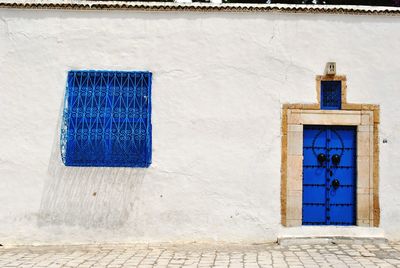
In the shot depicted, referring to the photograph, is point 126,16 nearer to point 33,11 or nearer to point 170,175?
point 33,11

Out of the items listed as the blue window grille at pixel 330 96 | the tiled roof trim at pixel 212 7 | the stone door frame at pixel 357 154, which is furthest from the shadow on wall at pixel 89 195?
the blue window grille at pixel 330 96

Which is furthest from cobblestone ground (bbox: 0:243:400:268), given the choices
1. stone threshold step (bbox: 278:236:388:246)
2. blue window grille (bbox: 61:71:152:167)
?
blue window grille (bbox: 61:71:152:167)

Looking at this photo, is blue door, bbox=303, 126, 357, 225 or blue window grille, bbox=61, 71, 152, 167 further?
blue door, bbox=303, 126, 357, 225

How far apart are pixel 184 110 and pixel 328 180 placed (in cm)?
223

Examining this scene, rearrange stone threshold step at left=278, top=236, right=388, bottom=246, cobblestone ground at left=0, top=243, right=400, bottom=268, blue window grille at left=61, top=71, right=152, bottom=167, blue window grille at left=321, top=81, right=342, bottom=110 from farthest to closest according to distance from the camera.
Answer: blue window grille at left=321, top=81, right=342, bottom=110, blue window grille at left=61, top=71, right=152, bottom=167, stone threshold step at left=278, top=236, right=388, bottom=246, cobblestone ground at left=0, top=243, right=400, bottom=268

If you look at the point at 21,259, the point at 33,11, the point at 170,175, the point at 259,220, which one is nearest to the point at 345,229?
the point at 259,220

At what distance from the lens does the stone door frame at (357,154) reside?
6641 millimetres

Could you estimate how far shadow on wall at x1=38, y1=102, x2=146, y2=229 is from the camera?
661 centimetres

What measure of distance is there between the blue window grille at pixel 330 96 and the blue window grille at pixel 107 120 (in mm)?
2418

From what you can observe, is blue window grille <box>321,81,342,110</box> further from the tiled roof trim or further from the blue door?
the tiled roof trim

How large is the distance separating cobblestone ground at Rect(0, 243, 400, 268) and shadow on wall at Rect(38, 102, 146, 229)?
373 mm

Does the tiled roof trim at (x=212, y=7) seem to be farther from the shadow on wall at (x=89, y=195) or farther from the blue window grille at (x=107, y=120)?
the shadow on wall at (x=89, y=195)

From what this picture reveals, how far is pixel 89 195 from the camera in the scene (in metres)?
6.61

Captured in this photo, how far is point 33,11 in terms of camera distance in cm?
679
